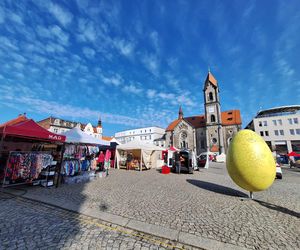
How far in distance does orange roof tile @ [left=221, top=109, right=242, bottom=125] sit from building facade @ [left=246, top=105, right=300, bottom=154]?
19.8 ft

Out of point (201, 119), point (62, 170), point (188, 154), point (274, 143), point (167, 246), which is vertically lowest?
point (167, 246)

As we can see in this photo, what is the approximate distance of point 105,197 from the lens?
576cm

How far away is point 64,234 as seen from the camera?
3.16 m

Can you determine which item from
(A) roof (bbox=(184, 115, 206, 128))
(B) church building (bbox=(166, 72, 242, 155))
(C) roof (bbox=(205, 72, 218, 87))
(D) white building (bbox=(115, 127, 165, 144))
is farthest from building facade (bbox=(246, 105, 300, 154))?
(D) white building (bbox=(115, 127, 165, 144))

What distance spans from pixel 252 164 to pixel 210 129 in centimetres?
3903

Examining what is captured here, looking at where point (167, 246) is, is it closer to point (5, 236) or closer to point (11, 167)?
point (5, 236)

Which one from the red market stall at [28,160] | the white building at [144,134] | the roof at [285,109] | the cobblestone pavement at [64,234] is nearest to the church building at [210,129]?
the roof at [285,109]

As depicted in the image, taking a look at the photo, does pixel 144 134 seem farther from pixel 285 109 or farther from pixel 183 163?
pixel 183 163

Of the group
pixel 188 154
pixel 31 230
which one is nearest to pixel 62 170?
pixel 31 230

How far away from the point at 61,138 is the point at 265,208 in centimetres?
899

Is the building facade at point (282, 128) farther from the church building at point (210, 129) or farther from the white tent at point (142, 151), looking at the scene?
the white tent at point (142, 151)

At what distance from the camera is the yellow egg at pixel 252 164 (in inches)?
210

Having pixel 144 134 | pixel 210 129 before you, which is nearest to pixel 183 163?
pixel 210 129

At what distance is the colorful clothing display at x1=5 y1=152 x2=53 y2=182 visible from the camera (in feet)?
21.0
